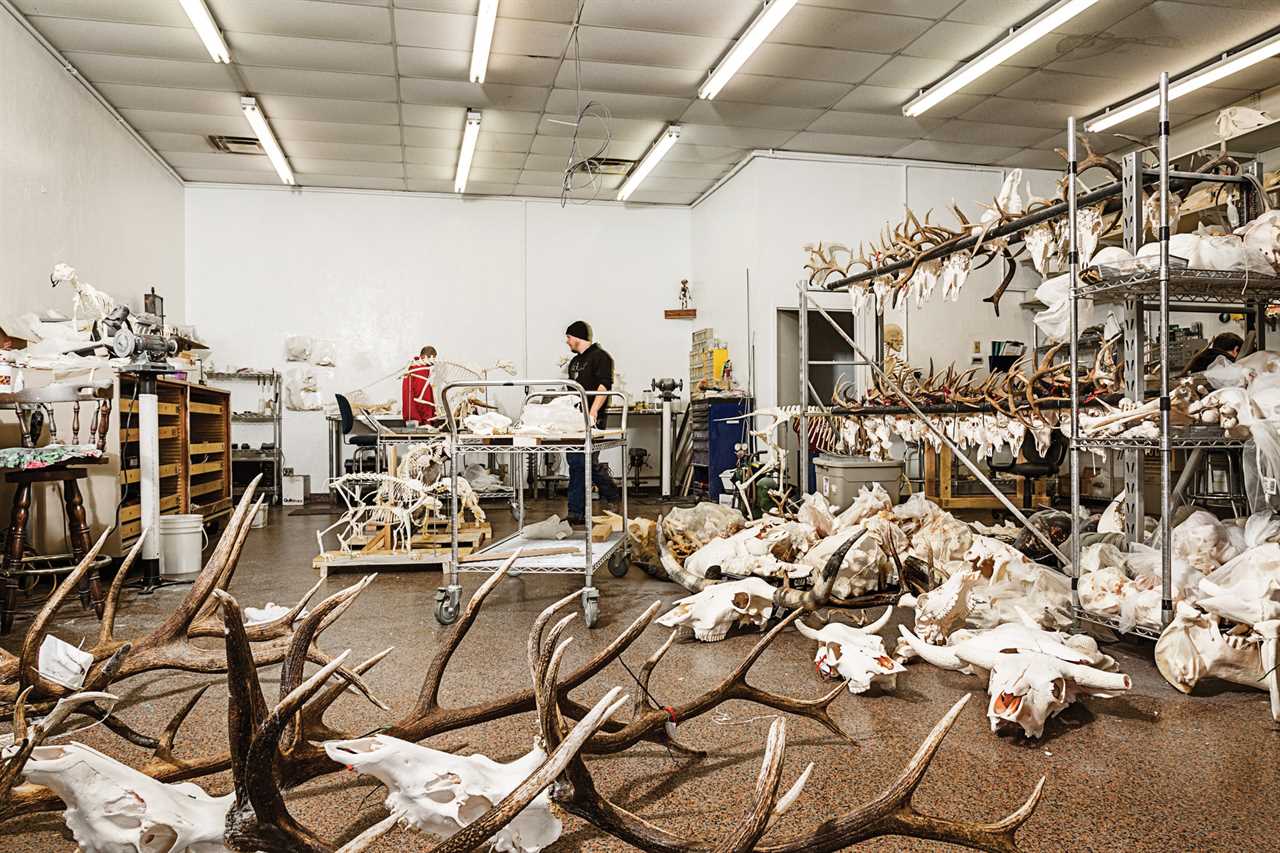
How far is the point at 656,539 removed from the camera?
5.31 m

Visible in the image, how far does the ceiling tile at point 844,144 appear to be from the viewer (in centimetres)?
911

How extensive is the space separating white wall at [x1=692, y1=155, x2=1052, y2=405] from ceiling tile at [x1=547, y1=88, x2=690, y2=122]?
1.62m

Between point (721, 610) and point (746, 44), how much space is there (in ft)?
16.3

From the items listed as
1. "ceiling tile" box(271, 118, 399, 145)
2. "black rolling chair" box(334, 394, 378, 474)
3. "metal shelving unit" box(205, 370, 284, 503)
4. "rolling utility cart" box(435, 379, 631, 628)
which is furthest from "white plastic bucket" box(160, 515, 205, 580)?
"ceiling tile" box(271, 118, 399, 145)

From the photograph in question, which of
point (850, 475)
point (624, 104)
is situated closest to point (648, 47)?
point (624, 104)

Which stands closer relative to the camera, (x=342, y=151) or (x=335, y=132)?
(x=335, y=132)

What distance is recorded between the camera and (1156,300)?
3.61 metres

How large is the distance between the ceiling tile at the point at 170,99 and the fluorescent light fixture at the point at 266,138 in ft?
0.43

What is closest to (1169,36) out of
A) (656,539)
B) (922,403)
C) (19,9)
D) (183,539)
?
(922,403)

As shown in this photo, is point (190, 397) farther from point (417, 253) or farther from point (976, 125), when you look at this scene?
point (976, 125)

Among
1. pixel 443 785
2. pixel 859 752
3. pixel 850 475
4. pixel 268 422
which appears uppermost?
pixel 268 422

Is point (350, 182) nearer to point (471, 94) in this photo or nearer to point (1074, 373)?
point (471, 94)

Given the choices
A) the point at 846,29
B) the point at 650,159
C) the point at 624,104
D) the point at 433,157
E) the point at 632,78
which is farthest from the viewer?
the point at 433,157

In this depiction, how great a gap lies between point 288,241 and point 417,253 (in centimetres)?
158
